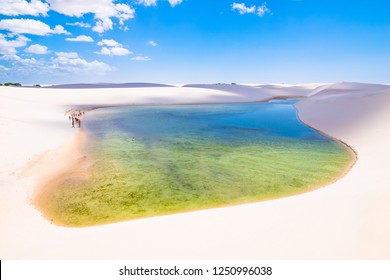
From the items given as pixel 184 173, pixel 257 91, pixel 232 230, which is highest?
pixel 257 91

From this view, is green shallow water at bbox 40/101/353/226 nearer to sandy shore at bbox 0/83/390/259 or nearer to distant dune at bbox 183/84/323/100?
sandy shore at bbox 0/83/390/259

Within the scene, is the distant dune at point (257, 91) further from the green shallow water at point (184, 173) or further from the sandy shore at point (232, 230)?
the sandy shore at point (232, 230)

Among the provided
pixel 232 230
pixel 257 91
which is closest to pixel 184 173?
pixel 232 230

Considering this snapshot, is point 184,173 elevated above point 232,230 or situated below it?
above

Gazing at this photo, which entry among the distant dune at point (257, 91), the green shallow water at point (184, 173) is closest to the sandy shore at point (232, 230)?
the green shallow water at point (184, 173)

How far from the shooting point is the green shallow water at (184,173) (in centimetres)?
790

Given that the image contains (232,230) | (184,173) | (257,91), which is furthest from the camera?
(257,91)

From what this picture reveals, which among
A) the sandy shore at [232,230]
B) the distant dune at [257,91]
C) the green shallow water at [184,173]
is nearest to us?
the sandy shore at [232,230]

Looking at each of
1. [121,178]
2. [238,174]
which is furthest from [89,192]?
[238,174]

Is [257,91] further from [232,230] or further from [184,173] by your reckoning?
[232,230]

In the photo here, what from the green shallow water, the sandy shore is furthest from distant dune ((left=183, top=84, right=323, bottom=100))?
the sandy shore

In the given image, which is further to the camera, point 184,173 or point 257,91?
point 257,91

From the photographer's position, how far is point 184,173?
35.5 ft

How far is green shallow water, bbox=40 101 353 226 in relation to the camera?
7.90m
